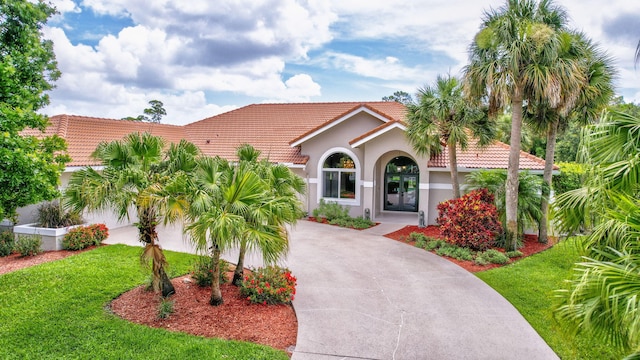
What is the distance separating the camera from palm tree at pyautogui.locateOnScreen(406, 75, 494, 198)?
1438 cm

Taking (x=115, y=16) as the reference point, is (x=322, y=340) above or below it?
below

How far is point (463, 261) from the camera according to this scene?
41.0ft

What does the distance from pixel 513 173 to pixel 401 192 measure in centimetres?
851

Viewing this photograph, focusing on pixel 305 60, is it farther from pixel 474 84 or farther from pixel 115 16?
pixel 474 84

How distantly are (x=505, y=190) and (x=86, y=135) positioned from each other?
20.2m

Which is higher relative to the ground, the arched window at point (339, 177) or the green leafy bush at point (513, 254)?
the arched window at point (339, 177)

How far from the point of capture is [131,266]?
1130 centimetres

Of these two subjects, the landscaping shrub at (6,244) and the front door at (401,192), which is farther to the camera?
the front door at (401,192)

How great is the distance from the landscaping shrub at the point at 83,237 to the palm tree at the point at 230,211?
845cm

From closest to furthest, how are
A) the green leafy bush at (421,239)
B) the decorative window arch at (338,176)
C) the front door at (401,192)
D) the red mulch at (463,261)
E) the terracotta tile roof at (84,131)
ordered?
the red mulch at (463,261) → the green leafy bush at (421,239) → the terracotta tile roof at (84,131) → the decorative window arch at (338,176) → the front door at (401,192)

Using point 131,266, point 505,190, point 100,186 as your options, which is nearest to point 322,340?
point 100,186

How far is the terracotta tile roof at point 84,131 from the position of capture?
55.0 ft

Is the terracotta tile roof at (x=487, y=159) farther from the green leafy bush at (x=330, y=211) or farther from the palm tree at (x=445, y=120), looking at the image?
the green leafy bush at (x=330, y=211)

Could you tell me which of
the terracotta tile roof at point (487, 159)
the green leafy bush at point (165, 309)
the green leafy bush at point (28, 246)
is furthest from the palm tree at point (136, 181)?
the terracotta tile roof at point (487, 159)
